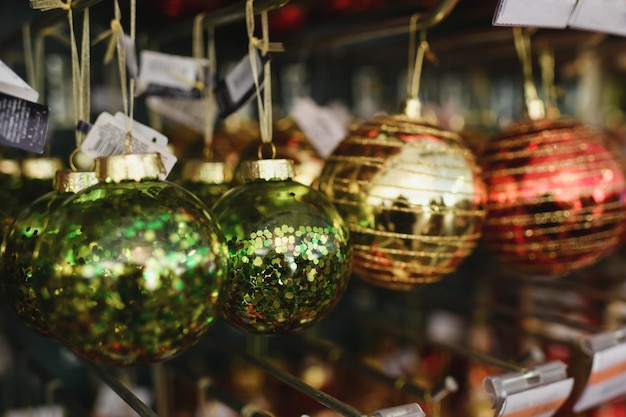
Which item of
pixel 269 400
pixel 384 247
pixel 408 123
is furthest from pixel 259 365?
pixel 269 400

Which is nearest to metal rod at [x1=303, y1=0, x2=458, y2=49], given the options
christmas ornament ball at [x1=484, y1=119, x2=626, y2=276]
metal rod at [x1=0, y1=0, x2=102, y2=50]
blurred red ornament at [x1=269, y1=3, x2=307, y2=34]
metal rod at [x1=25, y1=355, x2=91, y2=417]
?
blurred red ornament at [x1=269, y1=3, x2=307, y2=34]

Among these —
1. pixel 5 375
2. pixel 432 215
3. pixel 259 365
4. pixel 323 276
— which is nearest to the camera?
pixel 323 276

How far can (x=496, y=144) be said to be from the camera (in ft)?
3.13

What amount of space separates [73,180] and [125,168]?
15cm

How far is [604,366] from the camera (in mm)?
931

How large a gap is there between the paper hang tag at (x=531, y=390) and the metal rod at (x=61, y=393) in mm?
549

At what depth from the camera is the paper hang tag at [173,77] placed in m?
0.92

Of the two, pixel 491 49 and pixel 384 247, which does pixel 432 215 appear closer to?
pixel 384 247

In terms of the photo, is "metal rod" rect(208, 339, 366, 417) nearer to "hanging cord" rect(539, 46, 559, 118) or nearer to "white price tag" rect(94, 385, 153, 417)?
"white price tag" rect(94, 385, 153, 417)

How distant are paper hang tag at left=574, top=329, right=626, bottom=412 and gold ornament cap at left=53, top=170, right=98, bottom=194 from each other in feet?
2.33

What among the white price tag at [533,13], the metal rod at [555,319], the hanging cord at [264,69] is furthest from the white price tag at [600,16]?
the metal rod at [555,319]

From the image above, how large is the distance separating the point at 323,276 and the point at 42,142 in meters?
0.35

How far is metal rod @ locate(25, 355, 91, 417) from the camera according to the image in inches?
35.4

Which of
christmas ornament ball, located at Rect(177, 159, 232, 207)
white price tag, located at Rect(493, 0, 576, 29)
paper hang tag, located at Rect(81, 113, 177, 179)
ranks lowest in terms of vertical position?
christmas ornament ball, located at Rect(177, 159, 232, 207)
